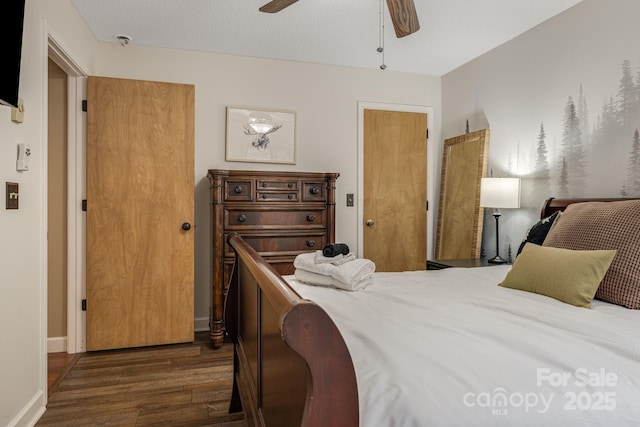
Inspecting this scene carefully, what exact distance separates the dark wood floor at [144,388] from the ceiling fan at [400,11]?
225 cm

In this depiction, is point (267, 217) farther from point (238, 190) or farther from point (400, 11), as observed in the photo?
point (400, 11)

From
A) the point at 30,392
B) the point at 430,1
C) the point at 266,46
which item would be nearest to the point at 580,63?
the point at 430,1

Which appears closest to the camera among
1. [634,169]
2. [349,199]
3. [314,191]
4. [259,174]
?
[634,169]

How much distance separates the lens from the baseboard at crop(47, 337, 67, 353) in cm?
307

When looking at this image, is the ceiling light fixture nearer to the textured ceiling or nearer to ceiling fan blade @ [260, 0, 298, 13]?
the textured ceiling

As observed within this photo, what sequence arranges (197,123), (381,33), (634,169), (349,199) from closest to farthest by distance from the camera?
(634,169), (381,33), (197,123), (349,199)

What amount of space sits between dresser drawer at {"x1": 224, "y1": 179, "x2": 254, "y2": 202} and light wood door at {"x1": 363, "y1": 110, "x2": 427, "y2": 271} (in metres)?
1.28

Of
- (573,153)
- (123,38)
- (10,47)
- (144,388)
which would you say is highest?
(123,38)

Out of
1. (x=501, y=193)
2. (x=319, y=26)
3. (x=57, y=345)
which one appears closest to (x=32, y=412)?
(x=57, y=345)

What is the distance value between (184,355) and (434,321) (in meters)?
2.39

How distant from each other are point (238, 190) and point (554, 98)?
2.50 metres

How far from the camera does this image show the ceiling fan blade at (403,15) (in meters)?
2.06

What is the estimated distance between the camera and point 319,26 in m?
3.07

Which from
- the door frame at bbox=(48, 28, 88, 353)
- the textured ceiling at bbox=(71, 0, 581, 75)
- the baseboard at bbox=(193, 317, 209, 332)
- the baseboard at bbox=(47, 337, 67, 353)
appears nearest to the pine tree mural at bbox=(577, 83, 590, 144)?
Result: the textured ceiling at bbox=(71, 0, 581, 75)
